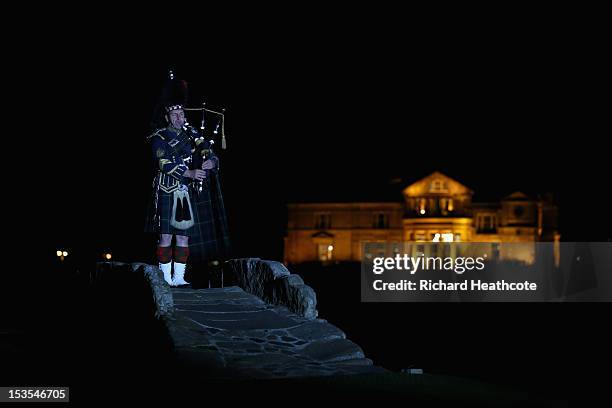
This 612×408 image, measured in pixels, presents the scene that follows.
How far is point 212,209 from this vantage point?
56.0ft

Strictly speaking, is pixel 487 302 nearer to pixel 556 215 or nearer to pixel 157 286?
pixel 157 286

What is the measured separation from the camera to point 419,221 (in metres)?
75.0

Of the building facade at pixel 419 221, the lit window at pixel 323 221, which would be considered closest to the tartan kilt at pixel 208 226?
the building facade at pixel 419 221

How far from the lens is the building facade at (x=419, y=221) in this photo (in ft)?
244

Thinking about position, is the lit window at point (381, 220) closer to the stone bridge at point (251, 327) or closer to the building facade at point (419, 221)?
the building facade at point (419, 221)

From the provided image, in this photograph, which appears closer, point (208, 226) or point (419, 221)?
point (208, 226)

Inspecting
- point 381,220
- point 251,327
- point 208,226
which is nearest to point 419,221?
point 381,220

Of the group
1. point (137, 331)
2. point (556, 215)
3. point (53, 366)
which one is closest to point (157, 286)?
point (137, 331)

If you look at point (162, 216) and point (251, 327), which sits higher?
point (162, 216)

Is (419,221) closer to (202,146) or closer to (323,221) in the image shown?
(323,221)

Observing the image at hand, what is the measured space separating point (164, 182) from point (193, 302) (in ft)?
8.68

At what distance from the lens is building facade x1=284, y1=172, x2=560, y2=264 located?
7450cm

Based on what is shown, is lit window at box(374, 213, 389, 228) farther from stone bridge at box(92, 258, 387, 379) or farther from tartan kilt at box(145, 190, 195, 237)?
tartan kilt at box(145, 190, 195, 237)

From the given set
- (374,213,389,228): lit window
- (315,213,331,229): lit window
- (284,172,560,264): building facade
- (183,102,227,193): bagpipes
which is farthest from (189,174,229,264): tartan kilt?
(374,213,389,228): lit window
